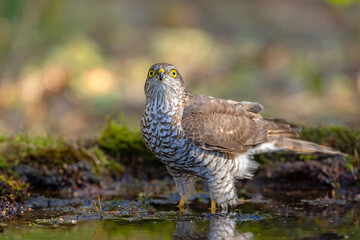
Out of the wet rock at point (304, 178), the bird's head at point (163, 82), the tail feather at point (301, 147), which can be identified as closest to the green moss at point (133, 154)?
the wet rock at point (304, 178)

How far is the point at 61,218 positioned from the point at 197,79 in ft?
32.3

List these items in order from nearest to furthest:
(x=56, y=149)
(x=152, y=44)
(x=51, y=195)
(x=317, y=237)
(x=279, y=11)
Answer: (x=317, y=237), (x=51, y=195), (x=56, y=149), (x=152, y=44), (x=279, y=11)

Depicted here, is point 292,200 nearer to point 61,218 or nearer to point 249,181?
point 249,181

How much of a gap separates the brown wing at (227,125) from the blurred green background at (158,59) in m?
2.62

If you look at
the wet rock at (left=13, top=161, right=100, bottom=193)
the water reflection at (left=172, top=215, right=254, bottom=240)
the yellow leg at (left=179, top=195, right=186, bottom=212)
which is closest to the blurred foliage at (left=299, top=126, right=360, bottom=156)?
the yellow leg at (left=179, top=195, right=186, bottom=212)

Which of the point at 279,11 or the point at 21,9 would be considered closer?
the point at 21,9

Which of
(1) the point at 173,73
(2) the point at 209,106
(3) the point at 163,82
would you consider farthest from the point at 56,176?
(2) the point at 209,106

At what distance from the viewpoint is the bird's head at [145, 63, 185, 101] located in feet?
18.7

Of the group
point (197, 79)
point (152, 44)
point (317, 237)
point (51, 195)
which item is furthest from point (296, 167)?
point (152, 44)

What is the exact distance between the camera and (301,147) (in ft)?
21.2

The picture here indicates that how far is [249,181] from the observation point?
22.6 ft

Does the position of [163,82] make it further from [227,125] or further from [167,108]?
[227,125]

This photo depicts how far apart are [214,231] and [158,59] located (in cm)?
1111

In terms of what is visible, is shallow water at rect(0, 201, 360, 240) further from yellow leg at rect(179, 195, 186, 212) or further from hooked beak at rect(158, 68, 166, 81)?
hooked beak at rect(158, 68, 166, 81)
